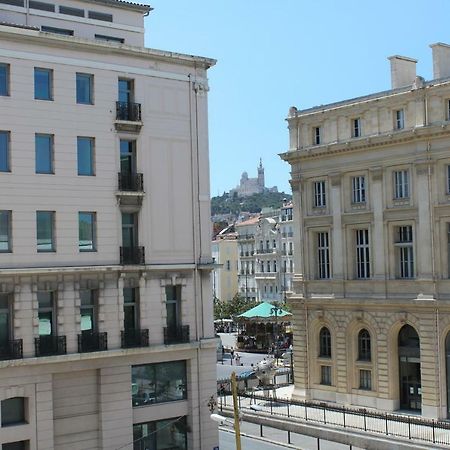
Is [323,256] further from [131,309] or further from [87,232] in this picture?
[87,232]

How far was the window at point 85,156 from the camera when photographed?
35.8m

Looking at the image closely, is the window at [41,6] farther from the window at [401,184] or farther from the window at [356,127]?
the window at [401,184]

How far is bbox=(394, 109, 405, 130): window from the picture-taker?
5591cm

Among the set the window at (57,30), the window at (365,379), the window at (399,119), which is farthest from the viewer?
the window at (365,379)

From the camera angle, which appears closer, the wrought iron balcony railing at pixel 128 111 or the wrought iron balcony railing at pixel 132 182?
the wrought iron balcony railing at pixel 132 182

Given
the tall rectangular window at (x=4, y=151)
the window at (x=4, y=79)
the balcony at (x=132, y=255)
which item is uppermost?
the window at (x=4, y=79)

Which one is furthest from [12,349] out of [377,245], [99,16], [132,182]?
[377,245]

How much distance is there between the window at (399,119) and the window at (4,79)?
3085cm

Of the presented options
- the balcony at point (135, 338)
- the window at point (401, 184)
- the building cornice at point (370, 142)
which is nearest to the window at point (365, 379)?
the window at point (401, 184)

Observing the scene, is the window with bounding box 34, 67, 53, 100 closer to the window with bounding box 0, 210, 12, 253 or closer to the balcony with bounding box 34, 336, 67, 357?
the window with bounding box 0, 210, 12, 253

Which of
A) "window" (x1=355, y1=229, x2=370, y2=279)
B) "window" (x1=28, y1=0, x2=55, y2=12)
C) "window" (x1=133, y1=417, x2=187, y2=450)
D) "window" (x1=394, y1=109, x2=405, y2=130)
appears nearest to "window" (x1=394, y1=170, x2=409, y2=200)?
"window" (x1=394, y1=109, x2=405, y2=130)

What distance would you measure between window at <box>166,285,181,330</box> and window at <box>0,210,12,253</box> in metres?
7.95

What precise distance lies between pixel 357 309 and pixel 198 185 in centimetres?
2337

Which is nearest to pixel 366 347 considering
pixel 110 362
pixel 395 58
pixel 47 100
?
pixel 395 58
